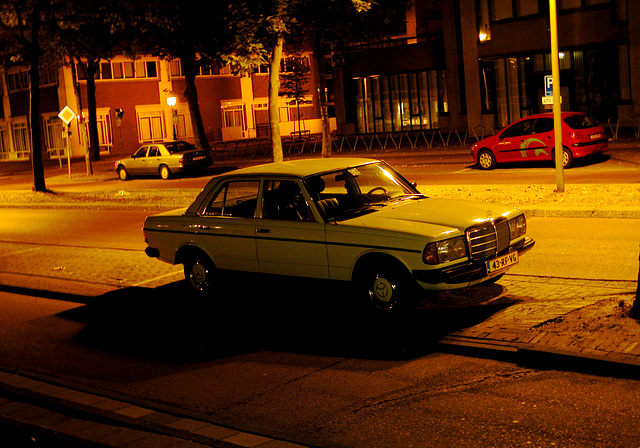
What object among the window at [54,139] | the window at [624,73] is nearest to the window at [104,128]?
the window at [54,139]

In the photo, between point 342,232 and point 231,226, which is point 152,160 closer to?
point 231,226

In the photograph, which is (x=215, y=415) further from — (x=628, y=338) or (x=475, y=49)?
(x=475, y=49)

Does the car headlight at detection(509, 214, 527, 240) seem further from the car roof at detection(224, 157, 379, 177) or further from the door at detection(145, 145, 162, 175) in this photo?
the door at detection(145, 145, 162, 175)

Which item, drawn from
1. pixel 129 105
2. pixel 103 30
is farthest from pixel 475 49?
pixel 129 105

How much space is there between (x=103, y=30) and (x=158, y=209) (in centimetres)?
2250

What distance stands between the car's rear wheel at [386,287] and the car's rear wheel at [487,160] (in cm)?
1757

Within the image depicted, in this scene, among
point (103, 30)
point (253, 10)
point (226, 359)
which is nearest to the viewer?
point (226, 359)

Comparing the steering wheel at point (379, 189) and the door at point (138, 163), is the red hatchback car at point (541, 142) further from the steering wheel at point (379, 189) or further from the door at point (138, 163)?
the door at point (138, 163)

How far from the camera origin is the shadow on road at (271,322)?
739 cm

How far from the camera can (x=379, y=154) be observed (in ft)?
114

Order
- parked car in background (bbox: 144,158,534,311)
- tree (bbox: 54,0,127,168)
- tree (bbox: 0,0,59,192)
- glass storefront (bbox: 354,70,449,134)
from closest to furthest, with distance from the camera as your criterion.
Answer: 1. parked car in background (bbox: 144,158,534,311)
2. tree (bbox: 54,0,127,168)
3. tree (bbox: 0,0,59,192)
4. glass storefront (bbox: 354,70,449,134)

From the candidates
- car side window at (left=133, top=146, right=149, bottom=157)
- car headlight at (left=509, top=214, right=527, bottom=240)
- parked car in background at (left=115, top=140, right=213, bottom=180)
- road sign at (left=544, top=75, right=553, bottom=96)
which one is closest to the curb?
car headlight at (left=509, top=214, right=527, bottom=240)

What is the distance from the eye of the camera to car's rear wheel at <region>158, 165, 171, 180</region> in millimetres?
33156

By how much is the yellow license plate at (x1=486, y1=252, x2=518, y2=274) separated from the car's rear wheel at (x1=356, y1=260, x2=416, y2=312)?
0.75 meters
